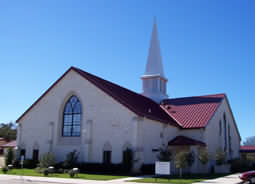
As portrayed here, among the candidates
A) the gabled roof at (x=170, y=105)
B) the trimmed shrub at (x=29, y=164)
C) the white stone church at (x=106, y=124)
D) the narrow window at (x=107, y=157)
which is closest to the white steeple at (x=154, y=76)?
the gabled roof at (x=170, y=105)

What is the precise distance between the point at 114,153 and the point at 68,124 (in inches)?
275

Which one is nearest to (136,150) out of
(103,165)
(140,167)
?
(140,167)

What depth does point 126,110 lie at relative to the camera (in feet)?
95.7

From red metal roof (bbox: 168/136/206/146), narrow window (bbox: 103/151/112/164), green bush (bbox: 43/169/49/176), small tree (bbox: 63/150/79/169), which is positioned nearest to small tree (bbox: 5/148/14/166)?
small tree (bbox: 63/150/79/169)

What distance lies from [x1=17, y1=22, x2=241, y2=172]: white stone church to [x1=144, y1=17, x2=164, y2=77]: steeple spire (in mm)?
6728

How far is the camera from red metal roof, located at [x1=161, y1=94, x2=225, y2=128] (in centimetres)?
3603

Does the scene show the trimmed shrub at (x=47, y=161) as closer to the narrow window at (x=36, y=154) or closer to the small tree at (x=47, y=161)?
the small tree at (x=47, y=161)

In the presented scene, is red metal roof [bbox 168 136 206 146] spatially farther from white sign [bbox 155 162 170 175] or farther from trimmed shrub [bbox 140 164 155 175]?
white sign [bbox 155 162 170 175]

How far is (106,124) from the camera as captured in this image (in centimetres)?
3009

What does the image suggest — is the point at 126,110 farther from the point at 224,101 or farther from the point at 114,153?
the point at 224,101

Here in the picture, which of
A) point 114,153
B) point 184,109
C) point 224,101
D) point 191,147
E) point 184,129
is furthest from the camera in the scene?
point 224,101

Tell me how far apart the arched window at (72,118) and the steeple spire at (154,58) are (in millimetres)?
15590

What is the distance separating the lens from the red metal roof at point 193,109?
36.0 meters

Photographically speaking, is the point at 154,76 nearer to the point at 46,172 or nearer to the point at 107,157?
the point at 107,157
